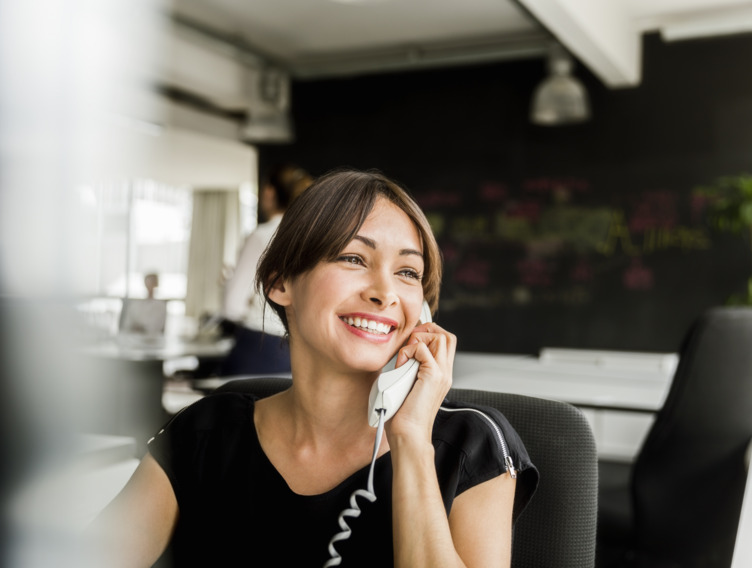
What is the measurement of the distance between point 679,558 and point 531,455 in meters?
1.21

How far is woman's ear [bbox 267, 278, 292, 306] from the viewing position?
47.7 inches

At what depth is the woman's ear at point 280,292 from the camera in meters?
1.21

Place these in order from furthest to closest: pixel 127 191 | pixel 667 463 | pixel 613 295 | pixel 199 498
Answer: pixel 613 295
pixel 667 463
pixel 199 498
pixel 127 191

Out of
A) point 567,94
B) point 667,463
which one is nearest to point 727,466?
point 667,463

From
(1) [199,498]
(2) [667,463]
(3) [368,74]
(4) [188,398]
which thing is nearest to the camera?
(1) [199,498]

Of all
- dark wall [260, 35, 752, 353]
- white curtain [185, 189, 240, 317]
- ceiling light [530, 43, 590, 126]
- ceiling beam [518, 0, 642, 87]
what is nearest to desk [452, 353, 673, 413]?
ceiling beam [518, 0, 642, 87]

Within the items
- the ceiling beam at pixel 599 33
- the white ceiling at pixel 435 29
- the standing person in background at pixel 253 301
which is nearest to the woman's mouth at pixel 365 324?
the standing person in background at pixel 253 301

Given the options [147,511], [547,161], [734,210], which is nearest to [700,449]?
[147,511]

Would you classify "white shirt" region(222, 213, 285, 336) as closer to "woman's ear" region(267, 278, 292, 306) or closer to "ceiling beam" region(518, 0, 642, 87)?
"ceiling beam" region(518, 0, 642, 87)

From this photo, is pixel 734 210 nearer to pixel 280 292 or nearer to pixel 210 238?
pixel 280 292

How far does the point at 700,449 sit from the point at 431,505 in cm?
140

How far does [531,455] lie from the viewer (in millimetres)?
1181

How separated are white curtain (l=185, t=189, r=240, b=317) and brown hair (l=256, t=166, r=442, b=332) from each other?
428 inches

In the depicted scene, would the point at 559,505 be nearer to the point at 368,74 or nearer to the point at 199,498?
the point at 199,498
